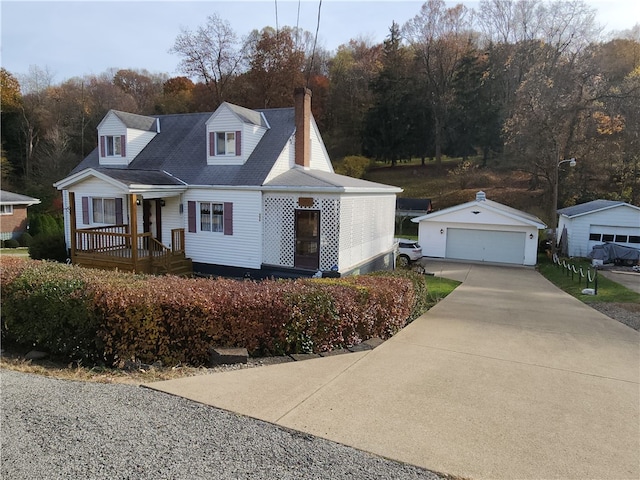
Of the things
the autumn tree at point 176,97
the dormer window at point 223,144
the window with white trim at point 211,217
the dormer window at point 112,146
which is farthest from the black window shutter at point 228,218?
the autumn tree at point 176,97

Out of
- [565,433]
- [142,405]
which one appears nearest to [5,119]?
[142,405]

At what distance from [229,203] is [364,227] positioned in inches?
206

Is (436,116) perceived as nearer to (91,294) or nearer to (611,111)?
(611,111)

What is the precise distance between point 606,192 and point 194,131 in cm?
Result: 3182

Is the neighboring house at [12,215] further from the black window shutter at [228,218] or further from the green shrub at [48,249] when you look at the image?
the black window shutter at [228,218]

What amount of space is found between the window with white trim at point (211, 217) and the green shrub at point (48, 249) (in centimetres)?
691

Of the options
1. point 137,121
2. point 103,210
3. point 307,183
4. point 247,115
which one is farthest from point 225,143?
point 103,210

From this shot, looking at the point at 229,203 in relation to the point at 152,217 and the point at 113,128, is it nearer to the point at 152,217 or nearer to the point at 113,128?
the point at 152,217

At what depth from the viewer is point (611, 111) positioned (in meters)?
29.0

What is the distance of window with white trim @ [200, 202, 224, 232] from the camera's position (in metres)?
15.6

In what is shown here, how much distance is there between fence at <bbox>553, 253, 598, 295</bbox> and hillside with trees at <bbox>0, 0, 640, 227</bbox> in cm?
878

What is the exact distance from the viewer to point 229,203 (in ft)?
50.1

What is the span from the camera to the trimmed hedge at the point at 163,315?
6.20 metres

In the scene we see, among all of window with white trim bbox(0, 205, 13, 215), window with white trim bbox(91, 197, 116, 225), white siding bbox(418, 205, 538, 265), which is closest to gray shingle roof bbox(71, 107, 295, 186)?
window with white trim bbox(91, 197, 116, 225)
